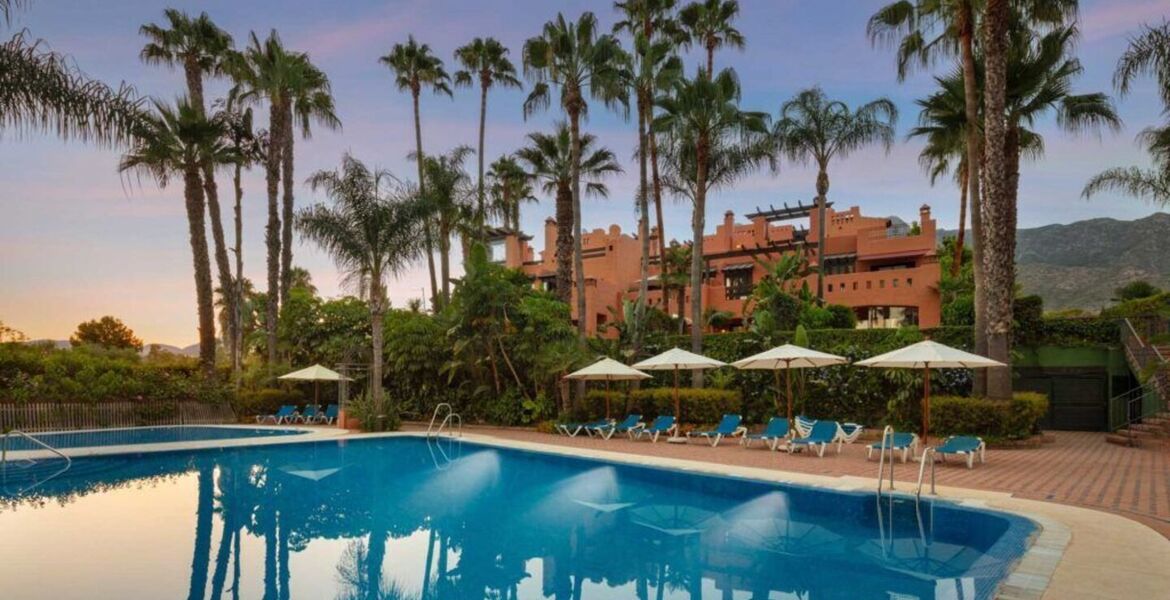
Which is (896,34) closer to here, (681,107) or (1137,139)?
(681,107)

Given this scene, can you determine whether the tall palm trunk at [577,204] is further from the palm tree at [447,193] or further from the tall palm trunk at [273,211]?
the tall palm trunk at [273,211]

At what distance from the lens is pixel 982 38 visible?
1727 cm

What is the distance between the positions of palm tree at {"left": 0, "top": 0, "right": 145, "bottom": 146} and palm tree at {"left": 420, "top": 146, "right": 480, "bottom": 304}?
66.4 feet

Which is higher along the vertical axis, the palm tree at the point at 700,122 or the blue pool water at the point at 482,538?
the palm tree at the point at 700,122

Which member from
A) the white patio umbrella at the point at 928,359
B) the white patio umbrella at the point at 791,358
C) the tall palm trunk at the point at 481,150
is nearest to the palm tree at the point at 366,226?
the tall palm trunk at the point at 481,150

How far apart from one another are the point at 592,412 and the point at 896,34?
44.6 feet

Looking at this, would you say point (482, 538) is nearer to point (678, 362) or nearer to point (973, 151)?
point (678, 362)

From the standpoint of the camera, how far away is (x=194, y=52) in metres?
26.9

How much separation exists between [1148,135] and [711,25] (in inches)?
607

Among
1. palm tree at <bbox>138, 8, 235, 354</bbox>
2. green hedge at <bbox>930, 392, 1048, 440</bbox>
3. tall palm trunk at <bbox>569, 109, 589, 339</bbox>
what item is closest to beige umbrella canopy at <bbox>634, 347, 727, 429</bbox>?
tall palm trunk at <bbox>569, 109, 589, 339</bbox>

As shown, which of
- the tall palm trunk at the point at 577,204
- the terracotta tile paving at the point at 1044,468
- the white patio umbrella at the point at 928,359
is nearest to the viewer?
the terracotta tile paving at the point at 1044,468

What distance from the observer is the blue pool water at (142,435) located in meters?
17.7

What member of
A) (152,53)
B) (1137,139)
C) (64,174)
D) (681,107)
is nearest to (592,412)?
(681,107)

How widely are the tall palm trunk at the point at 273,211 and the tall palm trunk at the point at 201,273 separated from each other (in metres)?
2.86
